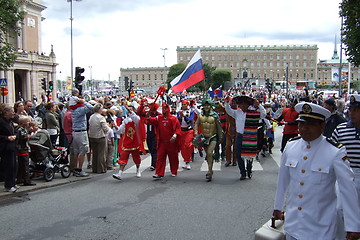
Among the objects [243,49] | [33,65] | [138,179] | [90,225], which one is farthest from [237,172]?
[243,49]

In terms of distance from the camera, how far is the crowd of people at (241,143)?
3041 mm

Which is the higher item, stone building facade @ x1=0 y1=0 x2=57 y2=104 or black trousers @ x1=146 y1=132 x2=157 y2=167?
stone building facade @ x1=0 y1=0 x2=57 y2=104

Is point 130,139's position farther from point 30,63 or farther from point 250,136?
point 30,63

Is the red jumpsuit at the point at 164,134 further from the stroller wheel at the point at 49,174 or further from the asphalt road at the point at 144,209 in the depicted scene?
the stroller wheel at the point at 49,174

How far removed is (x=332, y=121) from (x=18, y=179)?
6.83 m

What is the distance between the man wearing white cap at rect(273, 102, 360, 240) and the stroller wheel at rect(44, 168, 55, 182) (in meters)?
6.83

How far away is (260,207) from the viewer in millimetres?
6570

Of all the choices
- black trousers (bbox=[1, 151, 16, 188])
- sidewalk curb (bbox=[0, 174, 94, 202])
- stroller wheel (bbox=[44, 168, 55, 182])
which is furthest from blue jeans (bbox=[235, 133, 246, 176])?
black trousers (bbox=[1, 151, 16, 188])

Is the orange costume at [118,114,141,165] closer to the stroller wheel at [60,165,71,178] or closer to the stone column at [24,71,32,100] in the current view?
the stroller wheel at [60,165,71,178]

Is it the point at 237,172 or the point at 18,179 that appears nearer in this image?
the point at 18,179

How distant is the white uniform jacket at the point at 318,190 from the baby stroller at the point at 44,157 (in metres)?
6.93

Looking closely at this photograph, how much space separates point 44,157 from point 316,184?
23.5 feet

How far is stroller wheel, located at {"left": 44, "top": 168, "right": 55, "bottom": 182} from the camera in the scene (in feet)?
28.8

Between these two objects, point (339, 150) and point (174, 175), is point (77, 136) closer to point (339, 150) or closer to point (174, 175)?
point (174, 175)
